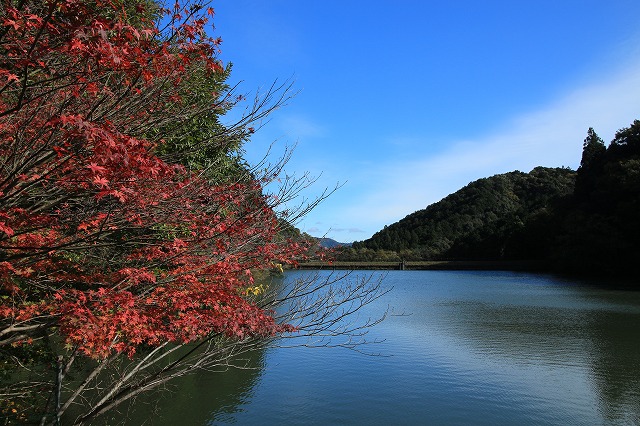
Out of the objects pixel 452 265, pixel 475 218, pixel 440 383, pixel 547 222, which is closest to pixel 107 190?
pixel 440 383

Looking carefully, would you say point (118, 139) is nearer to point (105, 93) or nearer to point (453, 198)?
point (105, 93)

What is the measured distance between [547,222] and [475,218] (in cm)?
3306

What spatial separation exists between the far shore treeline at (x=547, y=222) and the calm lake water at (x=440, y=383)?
284 cm

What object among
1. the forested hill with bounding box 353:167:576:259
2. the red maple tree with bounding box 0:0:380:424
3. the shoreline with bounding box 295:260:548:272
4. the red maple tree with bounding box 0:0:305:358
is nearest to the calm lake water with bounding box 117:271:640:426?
the red maple tree with bounding box 0:0:380:424

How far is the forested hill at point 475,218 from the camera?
6197 centimetres

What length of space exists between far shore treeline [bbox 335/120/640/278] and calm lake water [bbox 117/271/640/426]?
2.84 meters

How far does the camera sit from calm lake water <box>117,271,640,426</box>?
7699 millimetres

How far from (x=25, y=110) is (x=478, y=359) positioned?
35.5 ft

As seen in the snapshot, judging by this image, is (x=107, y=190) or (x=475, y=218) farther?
(x=475, y=218)

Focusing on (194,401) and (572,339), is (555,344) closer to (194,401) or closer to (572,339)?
(572,339)

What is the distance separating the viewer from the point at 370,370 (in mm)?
10406

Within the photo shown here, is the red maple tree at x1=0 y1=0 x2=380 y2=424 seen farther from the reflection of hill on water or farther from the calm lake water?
the reflection of hill on water

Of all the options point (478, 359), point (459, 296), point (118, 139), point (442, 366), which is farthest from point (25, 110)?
point (459, 296)

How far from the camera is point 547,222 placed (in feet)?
166
